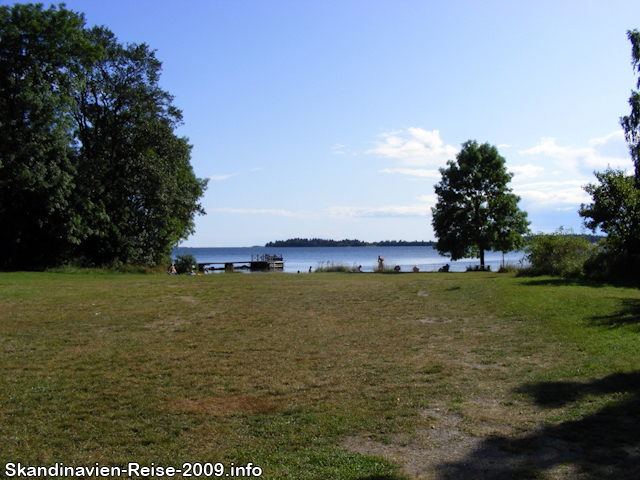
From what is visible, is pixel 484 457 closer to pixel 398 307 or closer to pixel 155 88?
pixel 398 307

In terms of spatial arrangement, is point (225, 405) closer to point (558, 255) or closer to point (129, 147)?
point (558, 255)

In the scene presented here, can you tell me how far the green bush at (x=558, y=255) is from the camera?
23.4 meters

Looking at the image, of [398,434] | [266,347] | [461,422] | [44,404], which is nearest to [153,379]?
[44,404]

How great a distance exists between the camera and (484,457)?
15.7 feet

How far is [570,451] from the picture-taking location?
4809 millimetres

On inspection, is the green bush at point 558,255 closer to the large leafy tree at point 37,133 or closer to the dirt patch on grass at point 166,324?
the dirt patch on grass at point 166,324

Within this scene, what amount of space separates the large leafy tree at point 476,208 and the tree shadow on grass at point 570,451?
37.1 metres

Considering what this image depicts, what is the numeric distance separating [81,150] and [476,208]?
32470 millimetres

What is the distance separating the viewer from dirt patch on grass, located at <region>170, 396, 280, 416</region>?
648 centimetres

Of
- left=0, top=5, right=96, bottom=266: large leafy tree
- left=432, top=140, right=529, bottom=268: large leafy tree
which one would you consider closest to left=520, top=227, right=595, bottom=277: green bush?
left=432, top=140, right=529, bottom=268: large leafy tree

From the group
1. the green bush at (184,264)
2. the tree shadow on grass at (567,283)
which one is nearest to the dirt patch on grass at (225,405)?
the tree shadow on grass at (567,283)

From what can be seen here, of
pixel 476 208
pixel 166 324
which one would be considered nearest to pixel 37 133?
pixel 166 324

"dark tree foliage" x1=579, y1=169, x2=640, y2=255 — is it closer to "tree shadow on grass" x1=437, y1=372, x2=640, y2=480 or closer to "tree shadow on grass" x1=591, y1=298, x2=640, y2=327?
"tree shadow on grass" x1=591, y1=298, x2=640, y2=327

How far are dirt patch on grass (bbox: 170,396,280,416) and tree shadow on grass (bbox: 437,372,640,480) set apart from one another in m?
2.82
